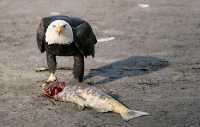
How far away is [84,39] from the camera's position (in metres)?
7.84

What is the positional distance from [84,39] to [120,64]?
4.98 ft

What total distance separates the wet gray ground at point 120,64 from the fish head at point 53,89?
0.32ft

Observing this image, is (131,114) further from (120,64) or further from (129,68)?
(120,64)

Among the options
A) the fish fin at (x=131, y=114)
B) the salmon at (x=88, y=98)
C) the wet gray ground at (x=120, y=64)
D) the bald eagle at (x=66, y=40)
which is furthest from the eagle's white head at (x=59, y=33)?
the fish fin at (x=131, y=114)

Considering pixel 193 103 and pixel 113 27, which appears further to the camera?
pixel 113 27

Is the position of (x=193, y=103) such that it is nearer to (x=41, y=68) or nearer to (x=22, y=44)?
(x=41, y=68)

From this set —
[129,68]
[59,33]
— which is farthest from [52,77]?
[129,68]

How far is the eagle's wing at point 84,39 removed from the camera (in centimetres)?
777

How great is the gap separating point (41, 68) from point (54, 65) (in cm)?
92

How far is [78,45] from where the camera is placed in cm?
780

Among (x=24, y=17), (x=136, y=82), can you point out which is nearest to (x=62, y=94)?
(x=136, y=82)

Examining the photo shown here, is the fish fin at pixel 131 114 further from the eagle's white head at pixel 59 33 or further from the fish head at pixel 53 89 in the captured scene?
the eagle's white head at pixel 59 33

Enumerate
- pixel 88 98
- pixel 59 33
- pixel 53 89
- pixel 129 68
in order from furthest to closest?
pixel 129 68, pixel 59 33, pixel 53 89, pixel 88 98

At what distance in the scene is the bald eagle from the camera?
758cm
